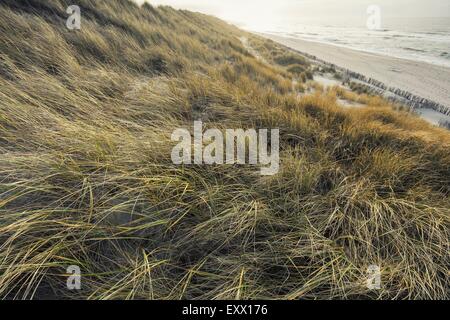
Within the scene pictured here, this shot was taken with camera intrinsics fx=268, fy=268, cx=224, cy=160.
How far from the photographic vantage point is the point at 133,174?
1.98 metres

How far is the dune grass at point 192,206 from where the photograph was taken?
4.87ft

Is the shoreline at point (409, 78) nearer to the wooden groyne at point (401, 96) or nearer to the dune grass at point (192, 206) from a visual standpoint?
the wooden groyne at point (401, 96)

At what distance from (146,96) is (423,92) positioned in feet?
30.2

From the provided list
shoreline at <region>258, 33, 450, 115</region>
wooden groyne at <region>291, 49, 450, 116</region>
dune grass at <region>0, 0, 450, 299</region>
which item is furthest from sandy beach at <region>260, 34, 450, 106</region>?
dune grass at <region>0, 0, 450, 299</region>

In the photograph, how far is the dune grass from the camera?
58.5 inches

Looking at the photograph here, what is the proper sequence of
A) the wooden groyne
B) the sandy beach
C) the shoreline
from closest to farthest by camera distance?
the wooden groyne → the shoreline → the sandy beach

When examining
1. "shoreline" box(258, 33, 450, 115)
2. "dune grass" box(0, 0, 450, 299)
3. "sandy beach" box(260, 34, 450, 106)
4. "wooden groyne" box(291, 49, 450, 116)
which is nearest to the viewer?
"dune grass" box(0, 0, 450, 299)

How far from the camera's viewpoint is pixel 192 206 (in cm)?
184

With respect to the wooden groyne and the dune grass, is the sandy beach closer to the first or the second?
the wooden groyne

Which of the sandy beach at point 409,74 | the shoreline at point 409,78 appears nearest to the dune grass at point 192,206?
the shoreline at point 409,78

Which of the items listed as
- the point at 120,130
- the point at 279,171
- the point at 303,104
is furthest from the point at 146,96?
the point at 303,104

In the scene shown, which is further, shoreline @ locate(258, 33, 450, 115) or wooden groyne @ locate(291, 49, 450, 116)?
shoreline @ locate(258, 33, 450, 115)

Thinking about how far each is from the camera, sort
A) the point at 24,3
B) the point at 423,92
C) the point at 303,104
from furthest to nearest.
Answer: the point at 423,92 → the point at 24,3 → the point at 303,104
